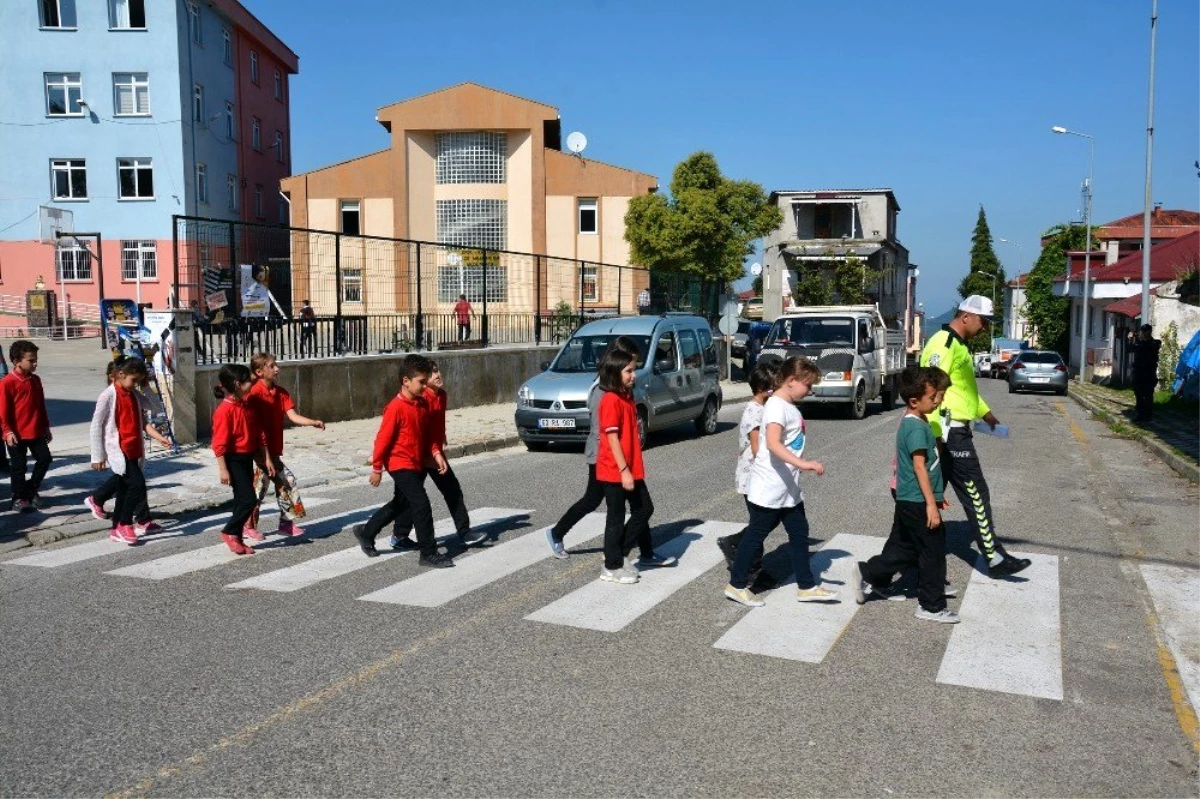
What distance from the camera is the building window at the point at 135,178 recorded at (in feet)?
126

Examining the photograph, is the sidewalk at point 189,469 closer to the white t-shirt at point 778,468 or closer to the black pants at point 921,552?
the white t-shirt at point 778,468

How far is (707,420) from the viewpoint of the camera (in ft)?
57.8

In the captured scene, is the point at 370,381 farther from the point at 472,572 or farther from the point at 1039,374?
the point at 1039,374

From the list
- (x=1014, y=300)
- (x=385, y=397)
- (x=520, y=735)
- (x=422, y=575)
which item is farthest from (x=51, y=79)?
(x=1014, y=300)

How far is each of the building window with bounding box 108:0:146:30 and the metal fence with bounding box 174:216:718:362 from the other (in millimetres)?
22739

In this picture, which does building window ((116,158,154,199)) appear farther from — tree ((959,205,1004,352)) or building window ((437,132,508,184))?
tree ((959,205,1004,352))

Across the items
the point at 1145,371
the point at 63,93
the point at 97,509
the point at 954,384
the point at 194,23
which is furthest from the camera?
the point at 194,23

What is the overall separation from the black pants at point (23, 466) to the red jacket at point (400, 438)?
13.9 feet

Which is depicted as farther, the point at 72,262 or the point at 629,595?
the point at 72,262

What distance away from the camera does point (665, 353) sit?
53.1 ft

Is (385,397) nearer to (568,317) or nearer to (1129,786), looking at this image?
(568,317)

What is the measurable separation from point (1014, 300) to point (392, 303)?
285 feet

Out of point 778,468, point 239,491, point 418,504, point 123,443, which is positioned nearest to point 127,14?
point 123,443

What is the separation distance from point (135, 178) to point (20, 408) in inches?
1259
